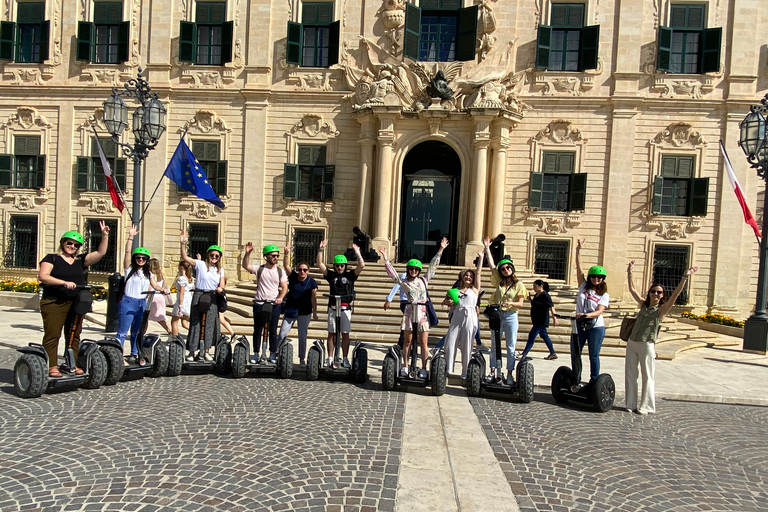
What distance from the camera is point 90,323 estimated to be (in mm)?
13031

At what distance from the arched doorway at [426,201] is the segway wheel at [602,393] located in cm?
1193

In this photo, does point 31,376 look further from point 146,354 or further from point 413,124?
point 413,124

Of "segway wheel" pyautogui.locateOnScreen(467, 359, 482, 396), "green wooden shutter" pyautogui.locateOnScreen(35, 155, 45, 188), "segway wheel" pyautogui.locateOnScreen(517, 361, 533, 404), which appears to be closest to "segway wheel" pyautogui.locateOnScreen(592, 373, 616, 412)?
"segway wheel" pyautogui.locateOnScreen(517, 361, 533, 404)

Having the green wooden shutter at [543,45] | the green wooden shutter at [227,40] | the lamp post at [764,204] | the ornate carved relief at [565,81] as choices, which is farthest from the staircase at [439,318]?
the green wooden shutter at [227,40]

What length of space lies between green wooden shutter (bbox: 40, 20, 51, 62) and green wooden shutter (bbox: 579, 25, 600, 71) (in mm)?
18505

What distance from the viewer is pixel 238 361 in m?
7.80

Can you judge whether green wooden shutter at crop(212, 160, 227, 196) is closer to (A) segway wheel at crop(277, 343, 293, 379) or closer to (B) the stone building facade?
(B) the stone building facade

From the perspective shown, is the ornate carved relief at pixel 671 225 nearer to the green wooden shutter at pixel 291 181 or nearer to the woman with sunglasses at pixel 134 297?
the green wooden shutter at pixel 291 181

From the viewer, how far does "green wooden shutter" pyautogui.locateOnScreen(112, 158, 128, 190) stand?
19.0 metres

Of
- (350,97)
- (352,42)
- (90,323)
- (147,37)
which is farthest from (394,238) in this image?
(147,37)

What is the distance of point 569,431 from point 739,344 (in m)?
10.6

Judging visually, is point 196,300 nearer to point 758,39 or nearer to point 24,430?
point 24,430

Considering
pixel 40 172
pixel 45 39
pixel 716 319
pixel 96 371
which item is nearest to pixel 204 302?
pixel 96 371

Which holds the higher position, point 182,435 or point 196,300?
point 196,300
